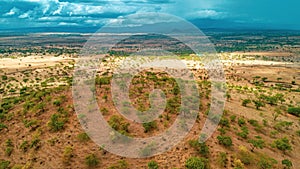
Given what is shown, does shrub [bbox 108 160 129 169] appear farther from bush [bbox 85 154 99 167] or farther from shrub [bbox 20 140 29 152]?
shrub [bbox 20 140 29 152]

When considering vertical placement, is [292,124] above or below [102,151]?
below

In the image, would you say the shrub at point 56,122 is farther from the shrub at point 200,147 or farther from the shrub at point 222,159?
the shrub at point 222,159

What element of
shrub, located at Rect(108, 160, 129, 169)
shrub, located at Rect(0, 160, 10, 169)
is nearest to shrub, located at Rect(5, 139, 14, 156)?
shrub, located at Rect(0, 160, 10, 169)

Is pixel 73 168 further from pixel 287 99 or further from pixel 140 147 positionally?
pixel 287 99

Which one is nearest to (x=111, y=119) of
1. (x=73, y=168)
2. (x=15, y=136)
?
(x=73, y=168)

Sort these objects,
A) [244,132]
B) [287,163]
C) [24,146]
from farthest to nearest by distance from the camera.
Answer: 1. [244,132]
2. [287,163]
3. [24,146]

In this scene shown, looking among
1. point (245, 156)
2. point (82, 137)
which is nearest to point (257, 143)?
point (245, 156)

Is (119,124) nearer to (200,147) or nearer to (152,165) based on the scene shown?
(152,165)

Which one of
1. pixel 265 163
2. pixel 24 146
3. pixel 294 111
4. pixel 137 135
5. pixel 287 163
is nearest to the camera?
pixel 265 163
